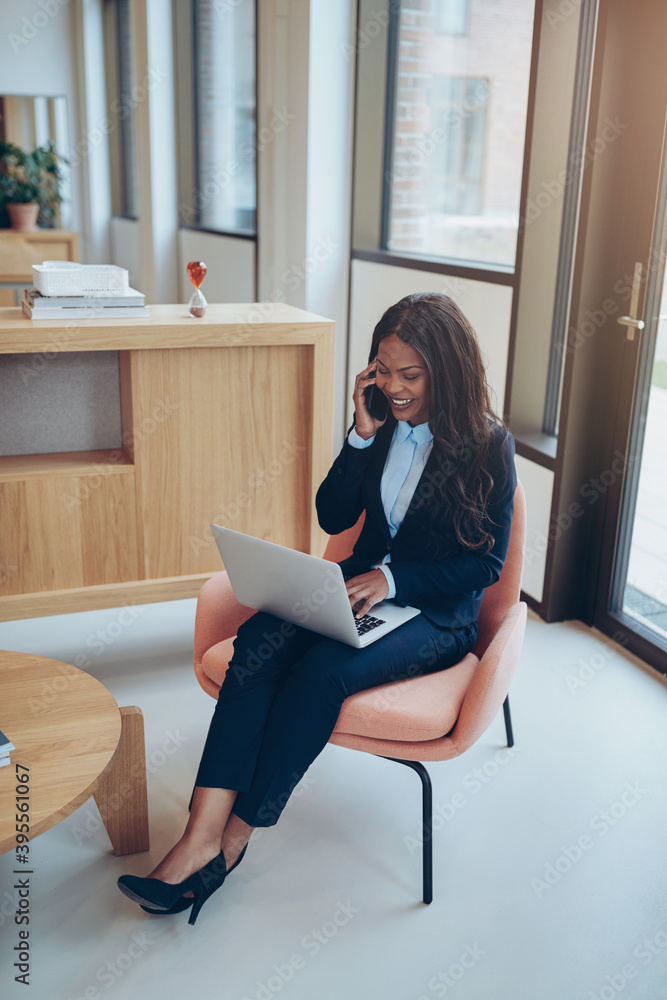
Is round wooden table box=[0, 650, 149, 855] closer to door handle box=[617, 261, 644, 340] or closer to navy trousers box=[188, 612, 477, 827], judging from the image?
navy trousers box=[188, 612, 477, 827]

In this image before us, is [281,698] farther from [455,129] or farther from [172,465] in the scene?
[455,129]

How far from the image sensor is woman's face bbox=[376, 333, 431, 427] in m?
1.84

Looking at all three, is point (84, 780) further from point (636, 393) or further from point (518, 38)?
point (518, 38)

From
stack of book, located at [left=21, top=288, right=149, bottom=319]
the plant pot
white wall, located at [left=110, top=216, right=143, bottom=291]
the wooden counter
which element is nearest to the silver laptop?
the wooden counter

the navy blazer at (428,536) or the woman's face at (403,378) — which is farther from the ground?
the woman's face at (403,378)

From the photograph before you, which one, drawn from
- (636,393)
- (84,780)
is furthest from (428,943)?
(636,393)

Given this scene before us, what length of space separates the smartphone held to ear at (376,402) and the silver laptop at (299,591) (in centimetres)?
41


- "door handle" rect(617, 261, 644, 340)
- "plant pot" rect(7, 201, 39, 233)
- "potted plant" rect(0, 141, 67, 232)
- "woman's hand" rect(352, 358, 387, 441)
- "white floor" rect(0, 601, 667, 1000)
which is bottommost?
"white floor" rect(0, 601, 667, 1000)

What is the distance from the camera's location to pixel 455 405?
6.10 feet

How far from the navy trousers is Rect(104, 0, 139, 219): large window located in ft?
18.8

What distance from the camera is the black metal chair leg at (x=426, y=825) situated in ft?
5.71

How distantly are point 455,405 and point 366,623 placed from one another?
491 millimetres

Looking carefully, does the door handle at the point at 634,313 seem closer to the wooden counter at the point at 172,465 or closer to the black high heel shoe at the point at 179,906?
the wooden counter at the point at 172,465

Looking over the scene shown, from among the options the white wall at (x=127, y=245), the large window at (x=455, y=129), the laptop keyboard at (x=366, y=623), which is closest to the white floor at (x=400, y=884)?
the laptop keyboard at (x=366, y=623)
